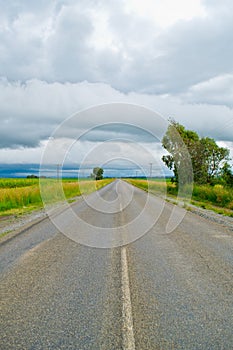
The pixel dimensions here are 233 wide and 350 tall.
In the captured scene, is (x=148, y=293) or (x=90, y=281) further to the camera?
(x=90, y=281)

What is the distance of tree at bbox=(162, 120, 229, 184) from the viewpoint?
3369 centimetres

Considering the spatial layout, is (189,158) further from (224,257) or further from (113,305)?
(113,305)

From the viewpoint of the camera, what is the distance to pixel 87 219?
44.7 feet

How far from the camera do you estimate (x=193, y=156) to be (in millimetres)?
34219

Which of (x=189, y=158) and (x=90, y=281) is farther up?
(x=189, y=158)

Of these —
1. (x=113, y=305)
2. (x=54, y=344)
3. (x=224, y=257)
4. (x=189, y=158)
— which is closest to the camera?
(x=54, y=344)

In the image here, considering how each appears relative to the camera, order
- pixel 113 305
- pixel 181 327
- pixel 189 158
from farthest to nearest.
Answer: pixel 189 158 < pixel 113 305 < pixel 181 327

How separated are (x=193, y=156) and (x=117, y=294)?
30671 millimetres

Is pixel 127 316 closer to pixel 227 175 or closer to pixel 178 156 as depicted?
pixel 227 175

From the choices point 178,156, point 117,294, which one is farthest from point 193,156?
point 117,294

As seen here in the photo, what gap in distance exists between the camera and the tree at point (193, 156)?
111ft

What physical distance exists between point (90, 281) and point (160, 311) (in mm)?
1632

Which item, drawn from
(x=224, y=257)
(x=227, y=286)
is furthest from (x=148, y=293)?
(x=224, y=257)

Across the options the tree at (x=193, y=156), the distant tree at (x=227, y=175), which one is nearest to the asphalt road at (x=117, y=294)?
the distant tree at (x=227, y=175)
